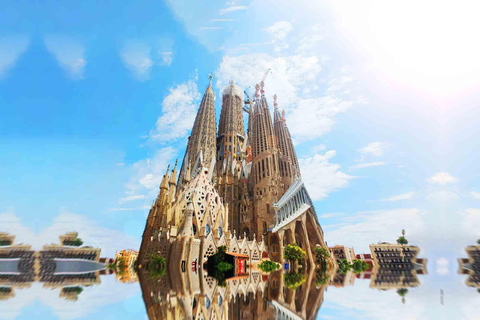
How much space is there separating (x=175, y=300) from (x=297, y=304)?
2835 millimetres

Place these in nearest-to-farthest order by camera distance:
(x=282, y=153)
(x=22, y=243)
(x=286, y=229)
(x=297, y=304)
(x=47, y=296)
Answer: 1. (x=297, y=304)
2. (x=47, y=296)
3. (x=22, y=243)
4. (x=286, y=229)
5. (x=282, y=153)

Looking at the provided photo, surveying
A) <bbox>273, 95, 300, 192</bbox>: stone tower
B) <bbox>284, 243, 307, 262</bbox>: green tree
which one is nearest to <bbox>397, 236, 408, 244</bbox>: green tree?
<bbox>273, 95, 300, 192</bbox>: stone tower

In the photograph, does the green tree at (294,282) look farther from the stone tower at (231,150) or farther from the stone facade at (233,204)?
the stone tower at (231,150)

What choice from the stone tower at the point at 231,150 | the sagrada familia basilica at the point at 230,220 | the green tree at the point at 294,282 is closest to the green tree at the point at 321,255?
the sagrada familia basilica at the point at 230,220

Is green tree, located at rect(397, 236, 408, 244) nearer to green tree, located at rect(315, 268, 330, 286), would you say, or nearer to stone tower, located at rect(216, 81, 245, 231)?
stone tower, located at rect(216, 81, 245, 231)

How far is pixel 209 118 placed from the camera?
37.8 meters

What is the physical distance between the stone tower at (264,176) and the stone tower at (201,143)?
6.96 m

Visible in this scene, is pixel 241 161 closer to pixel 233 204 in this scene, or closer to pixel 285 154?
pixel 285 154

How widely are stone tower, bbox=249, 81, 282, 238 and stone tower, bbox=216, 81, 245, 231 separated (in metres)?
2.79

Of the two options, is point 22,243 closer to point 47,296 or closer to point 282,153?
point 47,296

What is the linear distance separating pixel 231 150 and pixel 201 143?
271 inches

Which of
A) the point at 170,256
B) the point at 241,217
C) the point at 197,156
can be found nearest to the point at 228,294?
the point at 170,256

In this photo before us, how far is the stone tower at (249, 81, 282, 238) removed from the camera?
26688 mm

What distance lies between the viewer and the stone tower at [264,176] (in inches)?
1051
